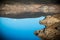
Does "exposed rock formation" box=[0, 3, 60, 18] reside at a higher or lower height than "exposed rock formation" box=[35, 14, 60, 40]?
higher

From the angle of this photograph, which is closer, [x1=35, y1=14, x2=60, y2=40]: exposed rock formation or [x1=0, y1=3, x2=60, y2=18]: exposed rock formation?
[x1=35, y1=14, x2=60, y2=40]: exposed rock formation

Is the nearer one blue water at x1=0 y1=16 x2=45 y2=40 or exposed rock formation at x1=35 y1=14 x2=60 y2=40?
exposed rock formation at x1=35 y1=14 x2=60 y2=40

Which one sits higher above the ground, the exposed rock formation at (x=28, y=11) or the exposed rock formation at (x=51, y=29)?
the exposed rock formation at (x=28, y=11)

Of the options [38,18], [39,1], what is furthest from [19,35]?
[39,1]

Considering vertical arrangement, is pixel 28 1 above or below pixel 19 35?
above

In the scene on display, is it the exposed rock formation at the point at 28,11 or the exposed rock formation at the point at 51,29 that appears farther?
the exposed rock formation at the point at 28,11

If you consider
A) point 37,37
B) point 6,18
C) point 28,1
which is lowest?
point 37,37

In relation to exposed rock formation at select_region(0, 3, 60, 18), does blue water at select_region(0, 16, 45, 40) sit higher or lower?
lower

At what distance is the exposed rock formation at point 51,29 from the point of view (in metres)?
2.18

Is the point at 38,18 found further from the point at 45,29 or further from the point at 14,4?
the point at 14,4

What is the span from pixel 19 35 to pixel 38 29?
0.80ft

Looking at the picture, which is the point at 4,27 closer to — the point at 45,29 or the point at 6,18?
the point at 6,18

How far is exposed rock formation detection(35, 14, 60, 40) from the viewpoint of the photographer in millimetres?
2182

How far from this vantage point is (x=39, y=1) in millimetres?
2297
